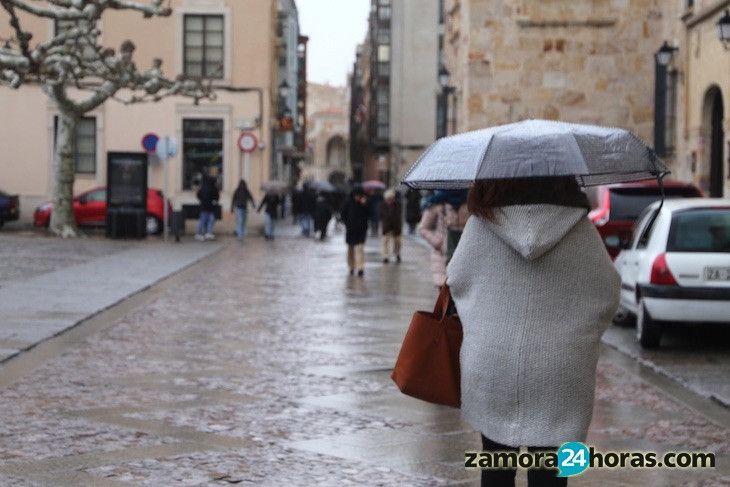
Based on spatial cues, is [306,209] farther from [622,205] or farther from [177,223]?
[622,205]

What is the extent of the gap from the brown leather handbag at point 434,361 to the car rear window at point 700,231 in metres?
8.12

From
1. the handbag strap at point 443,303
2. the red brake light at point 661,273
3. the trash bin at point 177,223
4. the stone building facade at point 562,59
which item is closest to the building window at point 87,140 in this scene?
the trash bin at point 177,223

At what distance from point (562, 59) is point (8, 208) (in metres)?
15.9

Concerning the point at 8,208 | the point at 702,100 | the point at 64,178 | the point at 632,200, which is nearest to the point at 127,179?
the point at 64,178

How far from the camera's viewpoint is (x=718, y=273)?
1239cm

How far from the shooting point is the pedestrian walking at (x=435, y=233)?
14.9 meters

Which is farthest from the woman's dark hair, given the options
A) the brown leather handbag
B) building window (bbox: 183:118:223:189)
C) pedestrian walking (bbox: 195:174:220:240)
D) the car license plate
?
building window (bbox: 183:118:223:189)

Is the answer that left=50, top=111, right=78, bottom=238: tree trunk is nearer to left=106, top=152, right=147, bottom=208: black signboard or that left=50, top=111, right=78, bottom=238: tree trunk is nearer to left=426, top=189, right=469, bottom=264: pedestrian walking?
left=106, top=152, right=147, bottom=208: black signboard

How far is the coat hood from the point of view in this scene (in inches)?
180

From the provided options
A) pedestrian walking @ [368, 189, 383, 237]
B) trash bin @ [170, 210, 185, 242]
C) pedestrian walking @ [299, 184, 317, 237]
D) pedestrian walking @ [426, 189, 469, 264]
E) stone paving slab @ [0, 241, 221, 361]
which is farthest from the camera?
pedestrian walking @ [368, 189, 383, 237]

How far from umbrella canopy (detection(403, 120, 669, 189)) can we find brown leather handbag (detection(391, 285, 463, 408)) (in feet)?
1.48

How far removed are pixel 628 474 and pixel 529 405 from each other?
2619mm

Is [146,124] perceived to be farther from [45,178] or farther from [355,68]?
[355,68]

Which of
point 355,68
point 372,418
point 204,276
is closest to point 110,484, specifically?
point 372,418
